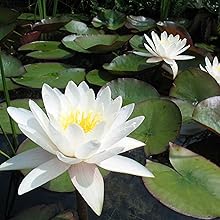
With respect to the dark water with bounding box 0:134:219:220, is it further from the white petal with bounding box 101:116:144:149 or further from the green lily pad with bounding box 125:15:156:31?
the green lily pad with bounding box 125:15:156:31

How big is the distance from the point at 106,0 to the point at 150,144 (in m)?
1.79

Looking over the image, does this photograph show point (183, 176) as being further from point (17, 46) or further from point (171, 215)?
point (17, 46)

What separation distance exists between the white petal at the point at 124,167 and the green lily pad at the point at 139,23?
170 centimetres

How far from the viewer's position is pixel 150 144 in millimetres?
1694

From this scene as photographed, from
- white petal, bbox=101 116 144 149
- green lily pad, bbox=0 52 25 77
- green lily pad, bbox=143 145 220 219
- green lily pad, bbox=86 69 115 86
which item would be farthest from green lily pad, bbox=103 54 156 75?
white petal, bbox=101 116 144 149

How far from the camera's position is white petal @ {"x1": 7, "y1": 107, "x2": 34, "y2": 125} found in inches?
Result: 46.6

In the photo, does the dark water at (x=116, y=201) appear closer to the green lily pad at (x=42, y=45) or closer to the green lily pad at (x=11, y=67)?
the green lily pad at (x=11, y=67)

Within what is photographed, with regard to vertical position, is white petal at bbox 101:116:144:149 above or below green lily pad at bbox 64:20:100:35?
above

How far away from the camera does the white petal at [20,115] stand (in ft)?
3.88

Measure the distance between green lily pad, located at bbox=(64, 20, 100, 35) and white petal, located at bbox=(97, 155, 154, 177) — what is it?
165 centimetres

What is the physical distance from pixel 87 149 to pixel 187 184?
21.7 inches

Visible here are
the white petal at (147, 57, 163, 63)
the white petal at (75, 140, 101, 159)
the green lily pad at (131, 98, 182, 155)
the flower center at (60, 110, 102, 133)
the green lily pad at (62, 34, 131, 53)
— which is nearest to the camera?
the white petal at (75, 140, 101, 159)

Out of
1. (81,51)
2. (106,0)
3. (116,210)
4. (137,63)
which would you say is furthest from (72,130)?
(106,0)

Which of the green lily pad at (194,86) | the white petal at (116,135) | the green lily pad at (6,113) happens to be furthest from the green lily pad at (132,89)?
the white petal at (116,135)
